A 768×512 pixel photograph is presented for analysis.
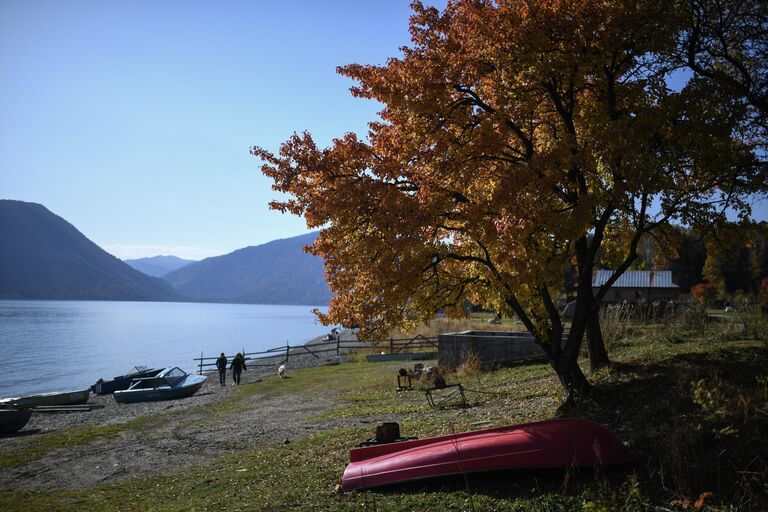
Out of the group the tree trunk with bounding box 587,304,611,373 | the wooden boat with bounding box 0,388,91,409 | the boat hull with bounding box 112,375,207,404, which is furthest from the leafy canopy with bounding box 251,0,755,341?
the wooden boat with bounding box 0,388,91,409

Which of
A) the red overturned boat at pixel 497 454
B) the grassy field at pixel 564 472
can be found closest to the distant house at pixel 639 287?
the grassy field at pixel 564 472

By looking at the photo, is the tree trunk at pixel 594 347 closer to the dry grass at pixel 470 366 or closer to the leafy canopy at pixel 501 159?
the leafy canopy at pixel 501 159

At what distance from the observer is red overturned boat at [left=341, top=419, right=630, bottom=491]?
7.98 metres

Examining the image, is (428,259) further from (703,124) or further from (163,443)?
(163,443)

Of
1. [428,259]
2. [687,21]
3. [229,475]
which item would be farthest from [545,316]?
[229,475]

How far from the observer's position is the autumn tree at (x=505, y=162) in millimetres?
10352

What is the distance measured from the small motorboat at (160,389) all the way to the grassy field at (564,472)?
10694 mm

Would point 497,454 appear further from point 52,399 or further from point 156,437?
point 52,399

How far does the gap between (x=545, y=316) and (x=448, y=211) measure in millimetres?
4126

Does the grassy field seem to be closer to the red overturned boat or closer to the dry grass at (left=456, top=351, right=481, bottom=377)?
the red overturned boat

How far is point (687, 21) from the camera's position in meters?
11.2

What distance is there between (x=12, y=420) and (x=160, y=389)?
10.2 metres

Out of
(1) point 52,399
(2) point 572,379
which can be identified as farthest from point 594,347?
(1) point 52,399

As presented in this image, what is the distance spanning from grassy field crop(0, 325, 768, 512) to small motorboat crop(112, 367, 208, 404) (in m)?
10.7
